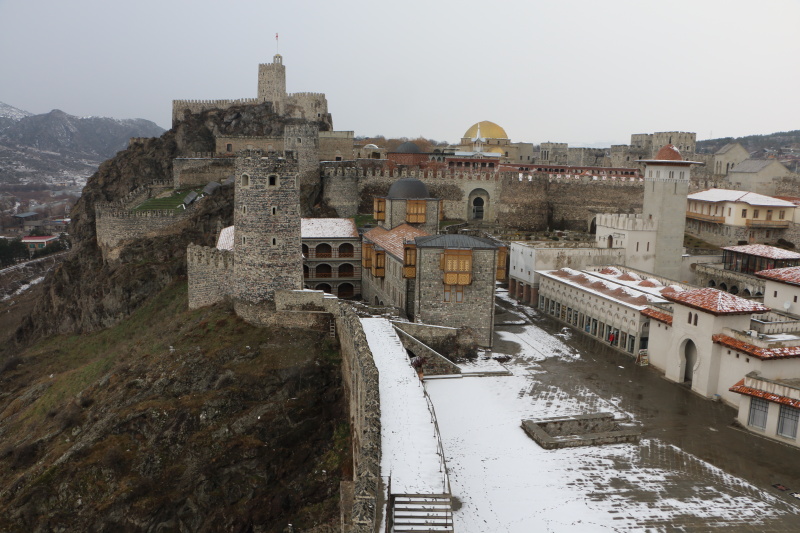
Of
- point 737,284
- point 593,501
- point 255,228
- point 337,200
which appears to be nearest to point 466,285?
point 255,228

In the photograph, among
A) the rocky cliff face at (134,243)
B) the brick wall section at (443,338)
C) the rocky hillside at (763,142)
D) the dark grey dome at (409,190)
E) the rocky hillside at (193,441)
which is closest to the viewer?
the rocky hillside at (193,441)

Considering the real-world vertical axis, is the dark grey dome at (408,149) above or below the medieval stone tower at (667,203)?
above

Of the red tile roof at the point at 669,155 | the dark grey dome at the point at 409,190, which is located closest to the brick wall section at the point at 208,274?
the dark grey dome at the point at 409,190

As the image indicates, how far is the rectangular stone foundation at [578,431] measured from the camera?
1823 centimetres

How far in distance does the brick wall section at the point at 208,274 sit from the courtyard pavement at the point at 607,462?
10804 mm

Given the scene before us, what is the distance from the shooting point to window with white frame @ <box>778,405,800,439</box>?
18609mm

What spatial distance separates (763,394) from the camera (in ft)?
62.7

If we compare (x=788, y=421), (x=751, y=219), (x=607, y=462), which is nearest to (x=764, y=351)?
(x=788, y=421)

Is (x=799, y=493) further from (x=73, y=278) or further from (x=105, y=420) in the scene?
(x=73, y=278)

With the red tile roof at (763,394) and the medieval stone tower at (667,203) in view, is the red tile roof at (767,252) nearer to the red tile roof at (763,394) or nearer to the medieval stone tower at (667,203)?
the medieval stone tower at (667,203)

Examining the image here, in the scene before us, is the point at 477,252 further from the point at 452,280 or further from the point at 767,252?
the point at 767,252

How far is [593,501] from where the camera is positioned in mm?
15055

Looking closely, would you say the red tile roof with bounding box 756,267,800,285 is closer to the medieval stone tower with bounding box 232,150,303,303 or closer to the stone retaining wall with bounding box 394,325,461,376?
the stone retaining wall with bounding box 394,325,461,376

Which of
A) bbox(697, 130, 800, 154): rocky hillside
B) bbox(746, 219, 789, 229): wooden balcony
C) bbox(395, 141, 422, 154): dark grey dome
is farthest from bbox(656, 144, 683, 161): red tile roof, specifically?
bbox(697, 130, 800, 154): rocky hillside
